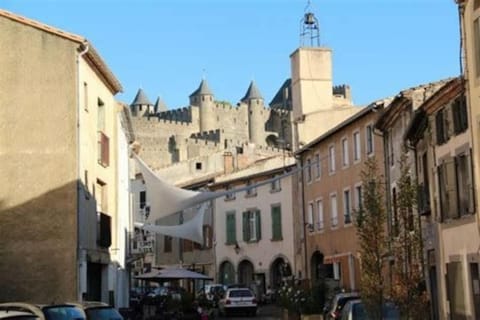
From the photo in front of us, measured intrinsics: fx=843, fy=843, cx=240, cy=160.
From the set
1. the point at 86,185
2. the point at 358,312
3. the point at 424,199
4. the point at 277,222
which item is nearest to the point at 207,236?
the point at 277,222

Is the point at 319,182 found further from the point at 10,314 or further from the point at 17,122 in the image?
the point at 10,314

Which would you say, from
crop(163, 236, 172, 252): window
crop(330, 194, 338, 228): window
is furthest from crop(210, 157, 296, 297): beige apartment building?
crop(330, 194, 338, 228): window

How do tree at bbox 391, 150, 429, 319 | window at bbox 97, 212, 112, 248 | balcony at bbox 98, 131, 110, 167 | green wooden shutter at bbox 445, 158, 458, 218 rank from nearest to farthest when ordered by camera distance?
tree at bbox 391, 150, 429, 319, green wooden shutter at bbox 445, 158, 458, 218, window at bbox 97, 212, 112, 248, balcony at bbox 98, 131, 110, 167

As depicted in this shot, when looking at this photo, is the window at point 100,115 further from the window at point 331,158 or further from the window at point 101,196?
the window at point 331,158

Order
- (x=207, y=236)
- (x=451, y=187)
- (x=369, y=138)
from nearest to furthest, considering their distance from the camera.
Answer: (x=451, y=187)
(x=369, y=138)
(x=207, y=236)

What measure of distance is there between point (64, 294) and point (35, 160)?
3744 millimetres

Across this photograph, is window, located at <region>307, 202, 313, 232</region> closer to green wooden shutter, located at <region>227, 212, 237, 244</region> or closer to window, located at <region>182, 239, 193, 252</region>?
green wooden shutter, located at <region>227, 212, 237, 244</region>

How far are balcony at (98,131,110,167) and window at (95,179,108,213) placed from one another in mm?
660

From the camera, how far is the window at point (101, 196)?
26781mm

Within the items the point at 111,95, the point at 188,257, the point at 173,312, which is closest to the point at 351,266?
the point at 173,312

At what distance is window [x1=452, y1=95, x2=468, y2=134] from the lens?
19.6 m

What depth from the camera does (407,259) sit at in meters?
18.0

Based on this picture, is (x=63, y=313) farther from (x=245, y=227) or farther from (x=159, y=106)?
(x=159, y=106)

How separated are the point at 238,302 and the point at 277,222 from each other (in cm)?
1030
